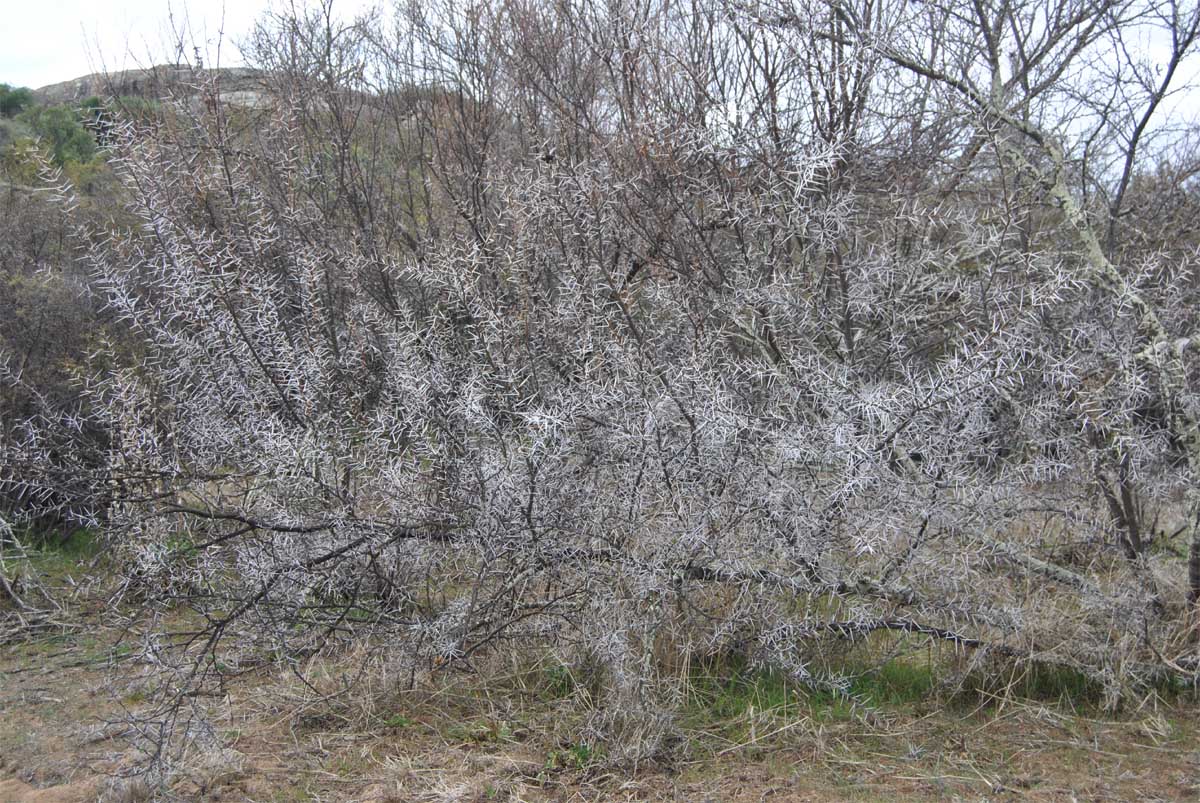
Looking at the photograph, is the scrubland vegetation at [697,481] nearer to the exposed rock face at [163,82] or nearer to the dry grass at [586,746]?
the dry grass at [586,746]

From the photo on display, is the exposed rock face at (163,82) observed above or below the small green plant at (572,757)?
above

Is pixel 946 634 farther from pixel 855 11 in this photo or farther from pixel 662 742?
pixel 855 11

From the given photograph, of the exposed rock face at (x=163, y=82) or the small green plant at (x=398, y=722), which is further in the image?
the exposed rock face at (x=163, y=82)

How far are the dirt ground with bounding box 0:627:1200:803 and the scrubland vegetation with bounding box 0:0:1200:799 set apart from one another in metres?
0.02

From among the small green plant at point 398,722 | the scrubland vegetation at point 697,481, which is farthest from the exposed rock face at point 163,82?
the small green plant at point 398,722

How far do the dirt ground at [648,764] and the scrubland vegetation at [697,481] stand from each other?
2 cm

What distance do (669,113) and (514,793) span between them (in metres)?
3.41

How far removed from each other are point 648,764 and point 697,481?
3.54ft

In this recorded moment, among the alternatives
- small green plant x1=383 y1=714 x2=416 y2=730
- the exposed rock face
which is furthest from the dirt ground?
the exposed rock face

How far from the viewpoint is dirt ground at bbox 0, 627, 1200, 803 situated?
3.51m

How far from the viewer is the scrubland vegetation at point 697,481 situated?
385 cm

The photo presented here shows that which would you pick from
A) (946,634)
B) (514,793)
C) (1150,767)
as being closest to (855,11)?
(946,634)

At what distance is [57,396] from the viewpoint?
7070 mm

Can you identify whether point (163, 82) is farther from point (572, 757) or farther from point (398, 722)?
point (572, 757)
